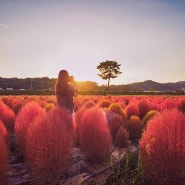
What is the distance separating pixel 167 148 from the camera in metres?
5.44

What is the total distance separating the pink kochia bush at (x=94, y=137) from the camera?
7633 millimetres

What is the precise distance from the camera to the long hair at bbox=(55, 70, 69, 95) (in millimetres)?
10031

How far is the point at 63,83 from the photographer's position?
402 inches

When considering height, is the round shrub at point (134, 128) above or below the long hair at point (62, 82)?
below

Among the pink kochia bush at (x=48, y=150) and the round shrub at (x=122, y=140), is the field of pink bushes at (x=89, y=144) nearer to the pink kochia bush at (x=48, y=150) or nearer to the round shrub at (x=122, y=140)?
the pink kochia bush at (x=48, y=150)

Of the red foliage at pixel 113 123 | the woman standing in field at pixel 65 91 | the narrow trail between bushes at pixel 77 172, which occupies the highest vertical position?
the woman standing in field at pixel 65 91

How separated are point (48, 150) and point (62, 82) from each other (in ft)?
14.2

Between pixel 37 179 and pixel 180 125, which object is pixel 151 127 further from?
pixel 37 179

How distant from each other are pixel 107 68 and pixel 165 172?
57.0m

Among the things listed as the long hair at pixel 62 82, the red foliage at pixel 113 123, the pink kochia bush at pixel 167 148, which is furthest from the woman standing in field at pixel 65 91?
the pink kochia bush at pixel 167 148

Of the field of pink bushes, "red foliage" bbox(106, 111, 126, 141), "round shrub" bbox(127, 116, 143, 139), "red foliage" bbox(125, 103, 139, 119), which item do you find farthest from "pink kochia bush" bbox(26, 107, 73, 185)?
"red foliage" bbox(125, 103, 139, 119)

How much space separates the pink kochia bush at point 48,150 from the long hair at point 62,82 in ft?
11.9

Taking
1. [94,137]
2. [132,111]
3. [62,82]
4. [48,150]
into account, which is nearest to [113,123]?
[62,82]

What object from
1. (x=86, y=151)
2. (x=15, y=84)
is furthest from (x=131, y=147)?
(x=15, y=84)
